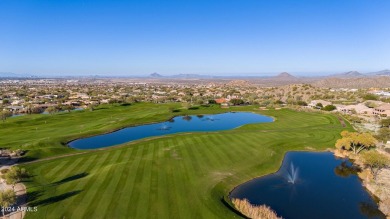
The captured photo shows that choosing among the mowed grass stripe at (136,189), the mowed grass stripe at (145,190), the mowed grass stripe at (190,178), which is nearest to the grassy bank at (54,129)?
the mowed grass stripe at (136,189)

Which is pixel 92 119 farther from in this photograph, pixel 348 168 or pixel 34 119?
pixel 348 168

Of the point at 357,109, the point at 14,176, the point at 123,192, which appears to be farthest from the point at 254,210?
the point at 357,109

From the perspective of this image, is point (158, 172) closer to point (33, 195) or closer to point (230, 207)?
point (230, 207)

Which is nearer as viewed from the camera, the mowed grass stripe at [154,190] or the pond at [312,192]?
the mowed grass stripe at [154,190]

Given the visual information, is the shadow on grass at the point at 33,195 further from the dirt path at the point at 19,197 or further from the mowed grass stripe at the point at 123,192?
the mowed grass stripe at the point at 123,192

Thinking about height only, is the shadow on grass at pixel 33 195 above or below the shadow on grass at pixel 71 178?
above

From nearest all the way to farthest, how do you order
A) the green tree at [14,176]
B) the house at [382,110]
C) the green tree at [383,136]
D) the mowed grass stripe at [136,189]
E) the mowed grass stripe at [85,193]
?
the mowed grass stripe at [85,193], the mowed grass stripe at [136,189], the green tree at [14,176], the green tree at [383,136], the house at [382,110]
